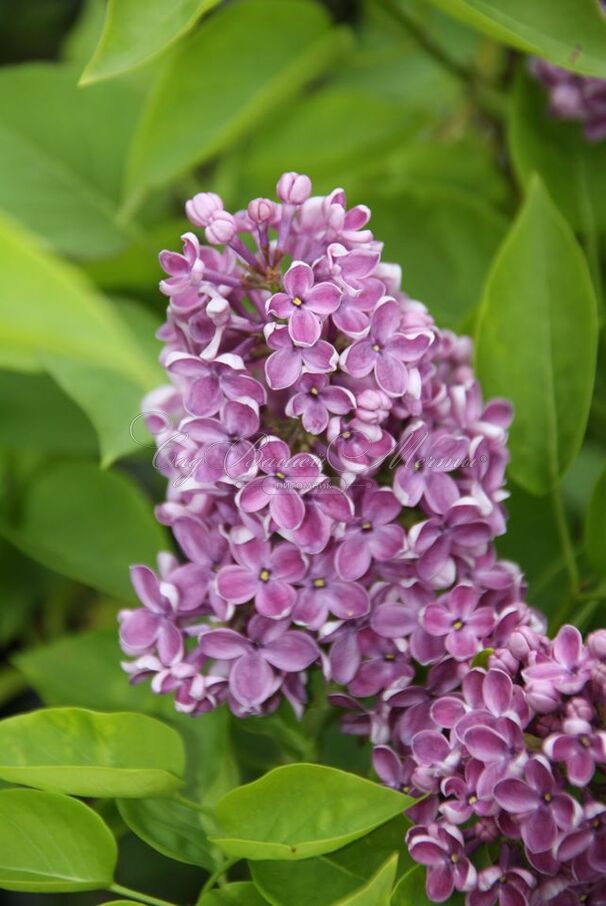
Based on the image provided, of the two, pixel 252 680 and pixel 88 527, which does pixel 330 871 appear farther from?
pixel 88 527

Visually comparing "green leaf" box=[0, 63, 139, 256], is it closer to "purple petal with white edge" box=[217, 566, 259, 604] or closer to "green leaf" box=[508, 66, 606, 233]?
"green leaf" box=[508, 66, 606, 233]

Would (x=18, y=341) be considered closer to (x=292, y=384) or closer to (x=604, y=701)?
(x=292, y=384)

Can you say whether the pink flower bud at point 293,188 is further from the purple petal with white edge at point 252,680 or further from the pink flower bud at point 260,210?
the purple petal with white edge at point 252,680

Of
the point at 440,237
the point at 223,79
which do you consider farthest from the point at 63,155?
the point at 440,237

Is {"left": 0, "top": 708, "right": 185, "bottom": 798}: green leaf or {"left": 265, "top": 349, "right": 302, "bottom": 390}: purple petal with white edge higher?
{"left": 265, "top": 349, "right": 302, "bottom": 390}: purple petal with white edge

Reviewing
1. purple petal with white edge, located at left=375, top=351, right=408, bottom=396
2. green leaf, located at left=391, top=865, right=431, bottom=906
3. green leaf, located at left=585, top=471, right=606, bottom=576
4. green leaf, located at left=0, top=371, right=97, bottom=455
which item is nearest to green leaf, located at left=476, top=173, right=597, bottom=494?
green leaf, located at left=585, top=471, right=606, bottom=576

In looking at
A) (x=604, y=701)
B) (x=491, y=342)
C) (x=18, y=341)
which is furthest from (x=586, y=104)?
(x=18, y=341)
